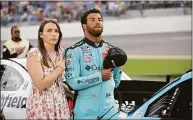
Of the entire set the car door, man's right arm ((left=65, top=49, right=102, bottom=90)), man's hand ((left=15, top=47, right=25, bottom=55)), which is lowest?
the car door

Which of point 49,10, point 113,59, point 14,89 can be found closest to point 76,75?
point 113,59

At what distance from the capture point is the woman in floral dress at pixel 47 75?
2977mm

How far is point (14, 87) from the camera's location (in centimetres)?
552

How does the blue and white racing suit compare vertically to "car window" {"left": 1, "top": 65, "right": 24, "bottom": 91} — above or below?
above

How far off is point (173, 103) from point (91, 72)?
40.8 inches

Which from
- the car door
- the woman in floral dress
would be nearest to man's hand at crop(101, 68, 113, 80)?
the woman in floral dress

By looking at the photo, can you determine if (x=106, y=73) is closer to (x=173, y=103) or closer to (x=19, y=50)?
Result: (x=173, y=103)

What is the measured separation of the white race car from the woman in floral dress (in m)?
2.15

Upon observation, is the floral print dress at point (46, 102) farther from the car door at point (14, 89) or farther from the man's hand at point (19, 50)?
the man's hand at point (19, 50)

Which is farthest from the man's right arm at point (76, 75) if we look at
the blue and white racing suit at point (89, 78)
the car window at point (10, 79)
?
the car window at point (10, 79)

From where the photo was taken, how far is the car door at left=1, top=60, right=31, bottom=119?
5.31m

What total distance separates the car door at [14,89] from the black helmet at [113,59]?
245 centimetres

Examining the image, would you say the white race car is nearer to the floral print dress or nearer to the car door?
the car door

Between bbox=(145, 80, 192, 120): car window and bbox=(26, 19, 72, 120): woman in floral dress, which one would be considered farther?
bbox=(145, 80, 192, 120): car window
